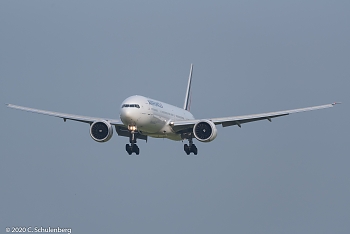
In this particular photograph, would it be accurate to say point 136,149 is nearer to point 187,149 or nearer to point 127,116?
point 187,149


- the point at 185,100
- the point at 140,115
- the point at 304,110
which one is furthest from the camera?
the point at 185,100

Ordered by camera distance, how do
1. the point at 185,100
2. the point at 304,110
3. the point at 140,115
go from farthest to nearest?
the point at 185,100
the point at 304,110
the point at 140,115

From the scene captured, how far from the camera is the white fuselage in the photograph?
62188 mm

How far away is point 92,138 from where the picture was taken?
217 ft

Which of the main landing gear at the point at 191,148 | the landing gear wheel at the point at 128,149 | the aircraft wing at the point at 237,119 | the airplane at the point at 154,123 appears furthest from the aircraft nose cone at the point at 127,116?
the main landing gear at the point at 191,148

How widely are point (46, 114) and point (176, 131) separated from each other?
483 inches

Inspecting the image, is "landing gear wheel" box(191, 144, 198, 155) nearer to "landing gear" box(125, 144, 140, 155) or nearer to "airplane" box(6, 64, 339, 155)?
"airplane" box(6, 64, 339, 155)

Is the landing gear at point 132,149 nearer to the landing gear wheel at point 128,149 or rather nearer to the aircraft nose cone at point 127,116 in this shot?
the landing gear wheel at point 128,149

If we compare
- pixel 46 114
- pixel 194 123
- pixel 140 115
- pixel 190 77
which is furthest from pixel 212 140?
pixel 190 77

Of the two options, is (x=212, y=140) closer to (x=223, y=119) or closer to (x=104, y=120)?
(x=223, y=119)

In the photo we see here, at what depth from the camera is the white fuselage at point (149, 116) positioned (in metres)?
62.2

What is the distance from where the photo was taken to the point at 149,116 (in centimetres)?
6344

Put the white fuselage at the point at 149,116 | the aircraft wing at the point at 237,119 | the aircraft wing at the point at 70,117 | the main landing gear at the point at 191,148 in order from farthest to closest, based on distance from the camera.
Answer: the main landing gear at the point at 191,148 < the aircraft wing at the point at 70,117 < the aircraft wing at the point at 237,119 < the white fuselage at the point at 149,116

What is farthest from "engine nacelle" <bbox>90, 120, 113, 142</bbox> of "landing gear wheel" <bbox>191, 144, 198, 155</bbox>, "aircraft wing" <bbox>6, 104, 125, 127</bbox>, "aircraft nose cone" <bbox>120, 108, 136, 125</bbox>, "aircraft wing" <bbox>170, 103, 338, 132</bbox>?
"landing gear wheel" <bbox>191, 144, 198, 155</bbox>
